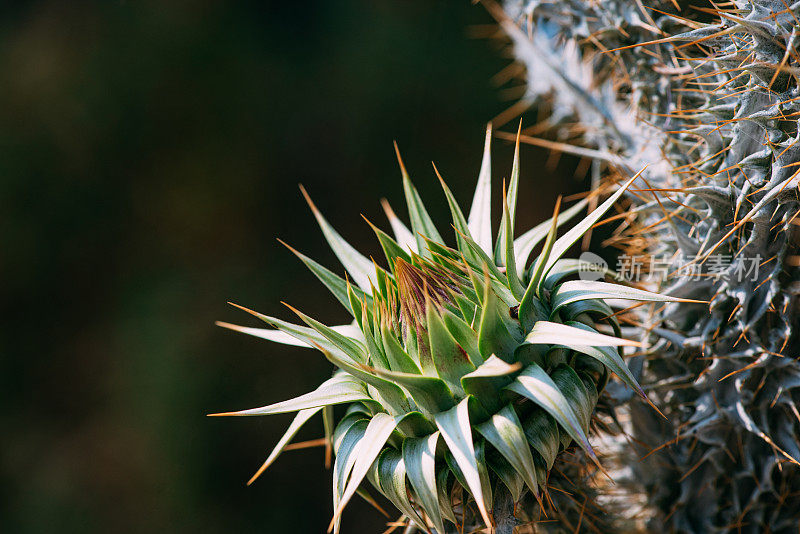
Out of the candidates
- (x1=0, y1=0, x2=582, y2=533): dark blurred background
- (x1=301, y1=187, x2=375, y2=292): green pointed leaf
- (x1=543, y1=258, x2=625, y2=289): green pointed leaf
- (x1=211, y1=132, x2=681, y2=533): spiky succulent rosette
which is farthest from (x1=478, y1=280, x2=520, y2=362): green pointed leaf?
(x1=0, y1=0, x2=582, y2=533): dark blurred background

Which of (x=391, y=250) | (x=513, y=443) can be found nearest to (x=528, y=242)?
(x=391, y=250)

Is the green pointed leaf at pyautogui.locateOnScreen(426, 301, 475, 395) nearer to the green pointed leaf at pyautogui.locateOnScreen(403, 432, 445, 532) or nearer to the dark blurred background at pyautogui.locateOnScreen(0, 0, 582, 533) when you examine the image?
the green pointed leaf at pyautogui.locateOnScreen(403, 432, 445, 532)

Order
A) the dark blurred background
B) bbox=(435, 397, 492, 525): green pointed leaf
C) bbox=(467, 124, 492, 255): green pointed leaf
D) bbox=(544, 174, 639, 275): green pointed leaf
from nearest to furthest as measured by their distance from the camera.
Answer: bbox=(435, 397, 492, 525): green pointed leaf
bbox=(544, 174, 639, 275): green pointed leaf
bbox=(467, 124, 492, 255): green pointed leaf
the dark blurred background

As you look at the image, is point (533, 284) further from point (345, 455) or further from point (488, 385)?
point (345, 455)

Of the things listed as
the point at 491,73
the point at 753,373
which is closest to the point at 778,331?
the point at 753,373

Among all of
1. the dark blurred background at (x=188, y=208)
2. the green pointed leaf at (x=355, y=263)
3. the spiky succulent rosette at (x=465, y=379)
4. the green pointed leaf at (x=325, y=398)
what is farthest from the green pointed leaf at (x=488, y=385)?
the dark blurred background at (x=188, y=208)

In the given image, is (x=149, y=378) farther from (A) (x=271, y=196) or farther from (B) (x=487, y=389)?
(B) (x=487, y=389)

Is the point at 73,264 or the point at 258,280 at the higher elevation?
the point at 73,264
